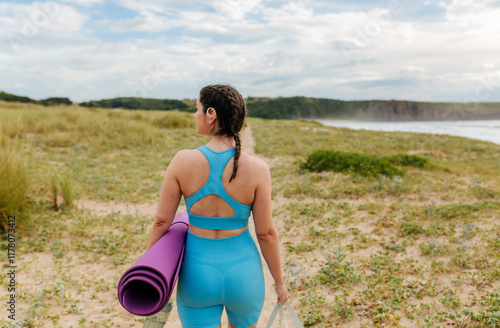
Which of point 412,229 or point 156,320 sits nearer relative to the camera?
point 156,320

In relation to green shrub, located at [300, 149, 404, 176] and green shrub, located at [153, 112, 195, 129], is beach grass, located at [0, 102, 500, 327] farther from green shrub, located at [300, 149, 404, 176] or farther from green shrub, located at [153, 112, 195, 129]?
green shrub, located at [153, 112, 195, 129]

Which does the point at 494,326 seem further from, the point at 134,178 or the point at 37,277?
the point at 134,178

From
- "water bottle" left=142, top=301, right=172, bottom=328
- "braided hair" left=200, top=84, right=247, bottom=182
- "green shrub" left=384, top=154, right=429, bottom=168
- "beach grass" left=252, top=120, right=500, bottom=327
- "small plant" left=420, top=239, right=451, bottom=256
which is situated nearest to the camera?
"braided hair" left=200, top=84, right=247, bottom=182

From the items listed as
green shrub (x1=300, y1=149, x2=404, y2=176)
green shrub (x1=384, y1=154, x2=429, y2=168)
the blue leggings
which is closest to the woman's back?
the blue leggings

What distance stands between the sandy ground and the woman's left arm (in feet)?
7.71

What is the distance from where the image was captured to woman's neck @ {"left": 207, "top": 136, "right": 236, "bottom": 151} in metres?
2.02

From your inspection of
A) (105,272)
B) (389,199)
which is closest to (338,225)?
(389,199)

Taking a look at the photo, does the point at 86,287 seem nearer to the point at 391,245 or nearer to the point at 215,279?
the point at 215,279

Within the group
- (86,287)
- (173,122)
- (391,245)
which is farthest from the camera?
(173,122)

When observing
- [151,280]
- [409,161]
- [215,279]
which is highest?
[151,280]

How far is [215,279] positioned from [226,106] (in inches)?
42.8

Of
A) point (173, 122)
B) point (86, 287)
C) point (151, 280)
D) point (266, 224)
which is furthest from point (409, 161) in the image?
point (173, 122)

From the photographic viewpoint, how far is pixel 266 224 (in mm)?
2127

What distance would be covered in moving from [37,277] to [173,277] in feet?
13.3
